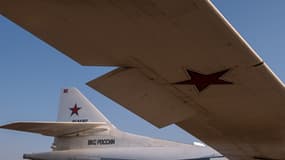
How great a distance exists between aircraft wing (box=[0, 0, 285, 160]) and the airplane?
5057mm

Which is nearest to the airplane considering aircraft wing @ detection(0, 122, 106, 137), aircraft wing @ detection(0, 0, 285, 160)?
aircraft wing @ detection(0, 122, 106, 137)

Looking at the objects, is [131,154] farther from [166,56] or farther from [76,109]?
[166,56]

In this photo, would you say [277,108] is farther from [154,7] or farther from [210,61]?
[154,7]

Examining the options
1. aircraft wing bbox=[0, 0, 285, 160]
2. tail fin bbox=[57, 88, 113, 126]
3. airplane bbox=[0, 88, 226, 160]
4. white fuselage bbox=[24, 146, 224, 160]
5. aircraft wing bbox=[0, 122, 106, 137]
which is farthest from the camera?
tail fin bbox=[57, 88, 113, 126]

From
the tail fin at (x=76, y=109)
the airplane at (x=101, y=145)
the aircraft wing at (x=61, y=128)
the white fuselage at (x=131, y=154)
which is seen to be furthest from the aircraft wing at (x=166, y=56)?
the tail fin at (x=76, y=109)

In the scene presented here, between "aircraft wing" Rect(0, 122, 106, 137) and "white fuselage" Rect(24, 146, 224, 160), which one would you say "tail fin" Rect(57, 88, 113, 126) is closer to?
"aircraft wing" Rect(0, 122, 106, 137)

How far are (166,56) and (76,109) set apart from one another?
9819mm

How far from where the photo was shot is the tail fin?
1198 centimetres

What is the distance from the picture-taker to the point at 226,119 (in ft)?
14.0

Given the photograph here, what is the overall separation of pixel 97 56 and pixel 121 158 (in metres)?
7.24

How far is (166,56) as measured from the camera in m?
2.82

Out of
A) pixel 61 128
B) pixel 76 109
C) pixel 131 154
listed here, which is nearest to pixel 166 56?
pixel 131 154

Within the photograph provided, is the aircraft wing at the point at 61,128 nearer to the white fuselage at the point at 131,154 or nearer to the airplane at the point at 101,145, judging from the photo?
the airplane at the point at 101,145

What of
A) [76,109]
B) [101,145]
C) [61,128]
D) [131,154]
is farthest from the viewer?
[76,109]
